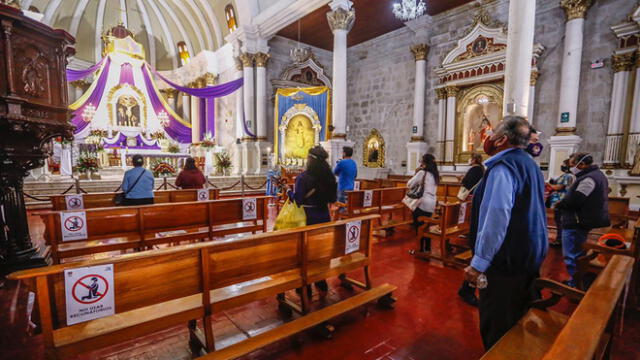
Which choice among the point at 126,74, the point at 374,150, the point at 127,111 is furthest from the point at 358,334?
the point at 127,111

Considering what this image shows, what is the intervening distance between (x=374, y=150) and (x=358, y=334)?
1222 cm

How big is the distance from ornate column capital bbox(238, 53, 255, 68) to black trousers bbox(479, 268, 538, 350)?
42.0 ft

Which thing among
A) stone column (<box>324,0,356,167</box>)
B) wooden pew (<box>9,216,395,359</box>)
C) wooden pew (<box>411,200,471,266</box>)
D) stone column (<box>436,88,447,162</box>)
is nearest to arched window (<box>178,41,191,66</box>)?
stone column (<box>324,0,356,167</box>)

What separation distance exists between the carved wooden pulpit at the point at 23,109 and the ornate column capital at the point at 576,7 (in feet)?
36.9

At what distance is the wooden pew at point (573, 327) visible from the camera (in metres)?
1.04

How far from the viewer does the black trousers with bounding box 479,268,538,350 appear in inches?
72.6

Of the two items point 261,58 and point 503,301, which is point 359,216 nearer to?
point 503,301

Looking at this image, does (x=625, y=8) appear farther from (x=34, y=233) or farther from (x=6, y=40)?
(x=34, y=233)

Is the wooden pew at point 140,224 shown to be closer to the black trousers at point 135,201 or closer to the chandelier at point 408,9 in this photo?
the black trousers at point 135,201

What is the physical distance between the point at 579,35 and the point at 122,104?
18488 mm

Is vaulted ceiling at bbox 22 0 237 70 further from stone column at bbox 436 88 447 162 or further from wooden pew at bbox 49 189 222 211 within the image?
wooden pew at bbox 49 189 222 211

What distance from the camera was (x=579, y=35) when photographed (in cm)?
805

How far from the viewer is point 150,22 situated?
16828mm

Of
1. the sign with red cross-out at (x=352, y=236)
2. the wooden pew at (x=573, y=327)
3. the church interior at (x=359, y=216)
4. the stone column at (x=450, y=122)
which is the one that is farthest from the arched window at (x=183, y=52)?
the wooden pew at (x=573, y=327)
